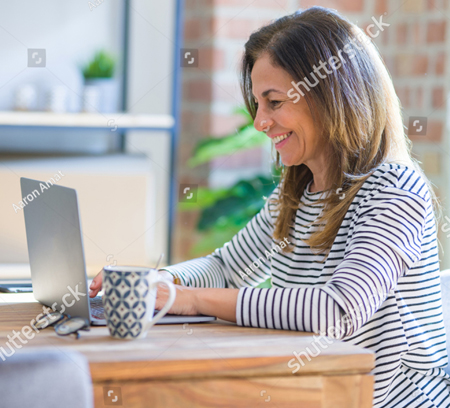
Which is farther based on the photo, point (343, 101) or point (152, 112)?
point (152, 112)

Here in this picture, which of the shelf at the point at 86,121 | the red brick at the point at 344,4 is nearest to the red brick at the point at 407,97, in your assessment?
the red brick at the point at 344,4

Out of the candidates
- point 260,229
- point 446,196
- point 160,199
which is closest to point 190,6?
point 160,199

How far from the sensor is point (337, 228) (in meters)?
1.08

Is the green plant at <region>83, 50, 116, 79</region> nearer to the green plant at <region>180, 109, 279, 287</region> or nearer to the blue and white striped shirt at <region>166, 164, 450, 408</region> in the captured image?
the green plant at <region>180, 109, 279, 287</region>

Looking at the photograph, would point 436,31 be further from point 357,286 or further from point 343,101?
point 357,286

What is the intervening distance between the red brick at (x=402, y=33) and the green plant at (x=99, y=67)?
45.4 inches

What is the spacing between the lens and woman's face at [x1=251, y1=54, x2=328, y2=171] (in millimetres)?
1183

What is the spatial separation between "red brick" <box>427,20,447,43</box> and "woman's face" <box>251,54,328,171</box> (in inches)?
46.8

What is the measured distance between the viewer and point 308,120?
3.90 feet

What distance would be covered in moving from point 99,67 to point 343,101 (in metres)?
1.29

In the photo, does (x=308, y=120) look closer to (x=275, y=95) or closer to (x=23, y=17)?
(x=275, y=95)

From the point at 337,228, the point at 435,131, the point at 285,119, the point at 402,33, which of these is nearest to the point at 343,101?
the point at 285,119

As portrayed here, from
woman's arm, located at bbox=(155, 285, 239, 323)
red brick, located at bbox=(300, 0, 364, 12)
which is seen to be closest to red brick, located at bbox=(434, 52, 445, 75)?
red brick, located at bbox=(300, 0, 364, 12)

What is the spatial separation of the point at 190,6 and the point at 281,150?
1.53m
